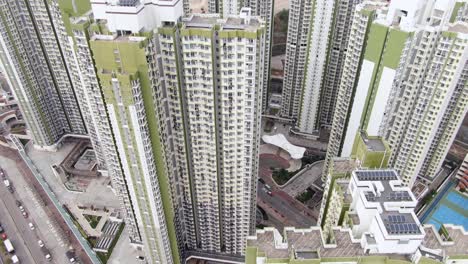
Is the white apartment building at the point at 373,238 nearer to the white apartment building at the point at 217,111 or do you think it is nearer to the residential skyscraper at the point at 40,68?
the white apartment building at the point at 217,111

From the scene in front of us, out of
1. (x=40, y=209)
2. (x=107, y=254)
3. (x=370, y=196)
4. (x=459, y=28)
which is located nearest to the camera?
(x=370, y=196)

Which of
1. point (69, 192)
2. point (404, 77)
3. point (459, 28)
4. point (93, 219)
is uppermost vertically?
point (459, 28)

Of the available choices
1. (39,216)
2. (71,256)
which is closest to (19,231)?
(39,216)

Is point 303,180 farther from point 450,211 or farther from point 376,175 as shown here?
point 376,175

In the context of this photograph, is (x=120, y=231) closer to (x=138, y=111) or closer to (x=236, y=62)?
(x=138, y=111)

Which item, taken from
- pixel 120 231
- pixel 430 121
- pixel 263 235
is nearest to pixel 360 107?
pixel 430 121

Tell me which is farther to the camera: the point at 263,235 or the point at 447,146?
the point at 447,146
